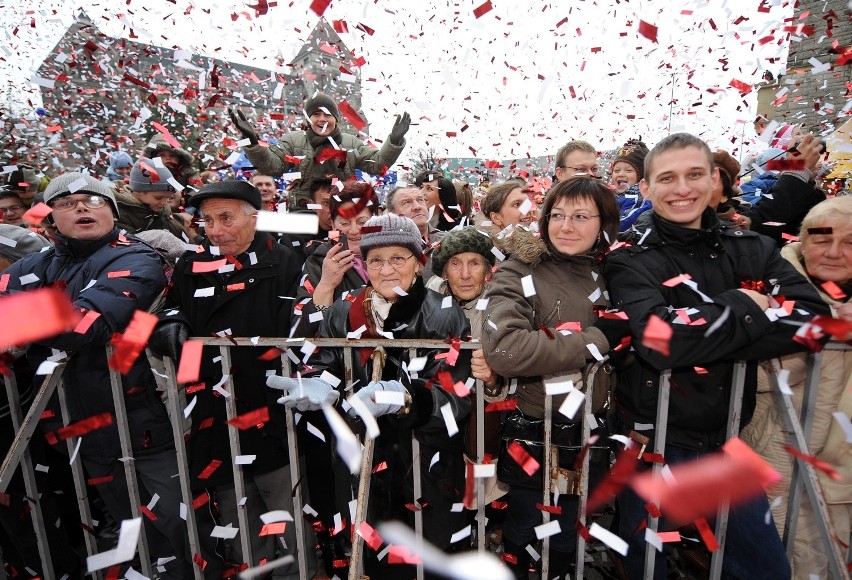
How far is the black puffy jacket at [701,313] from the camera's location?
1772 mm

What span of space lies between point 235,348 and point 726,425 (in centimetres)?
268

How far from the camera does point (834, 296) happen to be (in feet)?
6.69

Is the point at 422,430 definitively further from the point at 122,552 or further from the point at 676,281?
the point at 122,552

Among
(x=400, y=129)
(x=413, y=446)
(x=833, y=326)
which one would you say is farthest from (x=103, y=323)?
(x=400, y=129)

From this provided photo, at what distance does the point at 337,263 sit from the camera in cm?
281

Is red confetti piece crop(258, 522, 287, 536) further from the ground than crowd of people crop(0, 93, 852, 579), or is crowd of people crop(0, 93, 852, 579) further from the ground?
crowd of people crop(0, 93, 852, 579)

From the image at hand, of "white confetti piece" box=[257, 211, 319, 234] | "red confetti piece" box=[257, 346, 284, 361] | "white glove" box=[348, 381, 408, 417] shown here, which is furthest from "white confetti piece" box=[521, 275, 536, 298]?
"white confetti piece" box=[257, 211, 319, 234]

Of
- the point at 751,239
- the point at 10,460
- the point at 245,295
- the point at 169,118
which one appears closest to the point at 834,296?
the point at 751,239

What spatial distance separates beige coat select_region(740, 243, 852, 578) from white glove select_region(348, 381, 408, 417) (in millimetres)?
1730

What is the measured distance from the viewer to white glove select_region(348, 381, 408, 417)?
6.09 feet

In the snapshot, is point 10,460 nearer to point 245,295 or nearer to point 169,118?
point 245,295

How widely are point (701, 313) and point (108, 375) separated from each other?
3190 mm

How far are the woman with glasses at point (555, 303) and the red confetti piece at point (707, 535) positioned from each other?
60cm

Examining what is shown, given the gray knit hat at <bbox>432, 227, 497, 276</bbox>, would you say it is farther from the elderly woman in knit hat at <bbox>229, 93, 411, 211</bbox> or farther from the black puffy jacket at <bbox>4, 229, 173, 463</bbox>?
the elderly woman in knit hat at <bbox>229, 93, 411, 211</bbox>
